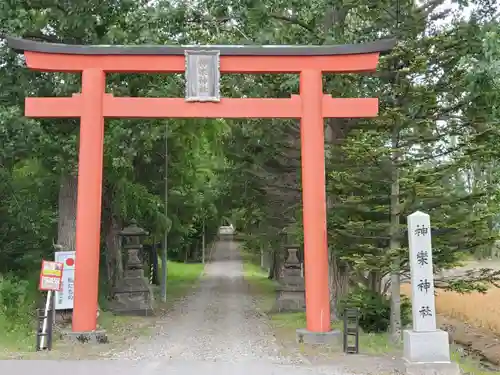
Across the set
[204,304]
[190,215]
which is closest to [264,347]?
[204,304]

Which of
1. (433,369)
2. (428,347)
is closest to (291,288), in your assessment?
(428,347)

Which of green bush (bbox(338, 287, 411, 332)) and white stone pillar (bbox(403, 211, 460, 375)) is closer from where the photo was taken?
white stone pillar (bbox(403, 211, 460, 375))

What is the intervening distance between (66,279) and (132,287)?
5134 millimetres

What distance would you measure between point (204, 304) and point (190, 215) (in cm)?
701

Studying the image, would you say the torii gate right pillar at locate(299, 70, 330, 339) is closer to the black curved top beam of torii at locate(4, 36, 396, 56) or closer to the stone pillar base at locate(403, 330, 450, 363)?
the black curved top beam of torii at locate(4, 36, 396, 56)

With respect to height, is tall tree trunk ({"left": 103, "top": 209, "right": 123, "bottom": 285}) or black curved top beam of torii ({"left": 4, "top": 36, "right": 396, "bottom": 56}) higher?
black curved top beam of torii ({"left": 4, "top": 36, "right": 396, "bottom": 56})

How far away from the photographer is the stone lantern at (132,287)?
16.3m

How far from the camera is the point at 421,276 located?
8758mm

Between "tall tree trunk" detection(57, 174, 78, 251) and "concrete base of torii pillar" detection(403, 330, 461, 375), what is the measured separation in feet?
27.1

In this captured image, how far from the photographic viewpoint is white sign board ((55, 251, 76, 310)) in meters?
11.5

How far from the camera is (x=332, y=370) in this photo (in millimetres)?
8289

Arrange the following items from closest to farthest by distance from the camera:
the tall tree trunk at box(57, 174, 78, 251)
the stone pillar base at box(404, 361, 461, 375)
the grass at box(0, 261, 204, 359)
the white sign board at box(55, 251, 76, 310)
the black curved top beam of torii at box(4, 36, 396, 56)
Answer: the stone pillar base at box(404, 361, 461, 375) < the grass at box(0, 261, 204, 359) < the black curved top beam of torii at box(4, 36, 396, 56) < the white sign board at box(55, 251, 76, 310) < the tall tree trunk at box(57, 174, 78, 251)

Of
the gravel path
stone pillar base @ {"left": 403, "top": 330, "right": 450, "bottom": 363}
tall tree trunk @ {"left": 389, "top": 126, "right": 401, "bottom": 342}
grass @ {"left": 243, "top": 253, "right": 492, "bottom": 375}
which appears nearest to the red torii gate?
grass @ {"left": 243, "top": 253, "right": 492, "bottom": 375}

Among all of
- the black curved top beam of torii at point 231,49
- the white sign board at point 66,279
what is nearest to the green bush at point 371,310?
the black curved top beam of torii at point 231,49
